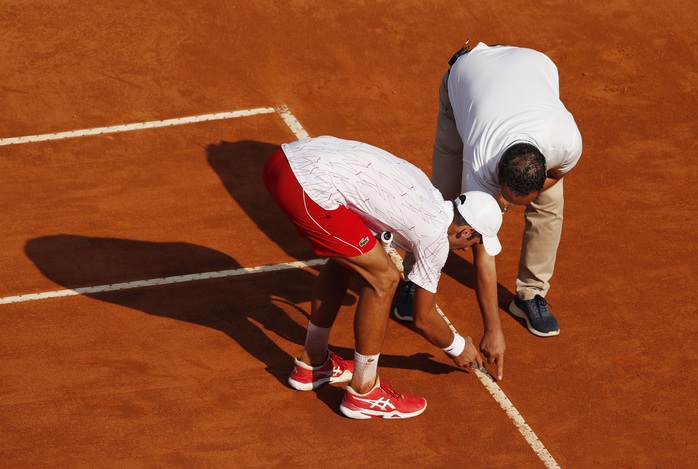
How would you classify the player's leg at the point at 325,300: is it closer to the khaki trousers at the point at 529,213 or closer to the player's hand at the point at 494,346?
the player's hand at the point at 494,346

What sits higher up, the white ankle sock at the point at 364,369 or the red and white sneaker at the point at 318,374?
the white ankle sock at the point at 364,369

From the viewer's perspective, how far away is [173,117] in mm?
10688

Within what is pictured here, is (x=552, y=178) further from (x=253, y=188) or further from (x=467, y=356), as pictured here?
(x=253, y=188)

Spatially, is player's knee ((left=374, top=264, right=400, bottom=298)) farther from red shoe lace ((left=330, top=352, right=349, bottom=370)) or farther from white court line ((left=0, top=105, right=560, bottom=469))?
white court line ((left=0, top=105, right=560, bottom=469))

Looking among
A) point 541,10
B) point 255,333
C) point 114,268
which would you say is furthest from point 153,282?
point 541,10

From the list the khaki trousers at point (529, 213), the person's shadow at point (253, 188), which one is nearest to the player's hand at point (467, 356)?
the khaki trousers at point (529, 213)

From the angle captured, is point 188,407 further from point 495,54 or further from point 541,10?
point 541,10

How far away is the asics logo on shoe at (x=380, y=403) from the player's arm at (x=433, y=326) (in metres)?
0.57

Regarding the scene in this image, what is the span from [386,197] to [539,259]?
2245mm

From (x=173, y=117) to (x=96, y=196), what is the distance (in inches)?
65.9

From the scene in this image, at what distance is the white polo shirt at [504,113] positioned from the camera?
22.2 ft

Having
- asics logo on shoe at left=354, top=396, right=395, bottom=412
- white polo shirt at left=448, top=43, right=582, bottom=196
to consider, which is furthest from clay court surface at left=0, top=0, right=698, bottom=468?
white polo shirt at left=448, top=43, right=582, bottom=196

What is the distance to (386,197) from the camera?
621cm

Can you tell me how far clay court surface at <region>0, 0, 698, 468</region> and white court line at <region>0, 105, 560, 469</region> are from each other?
0.03 m
